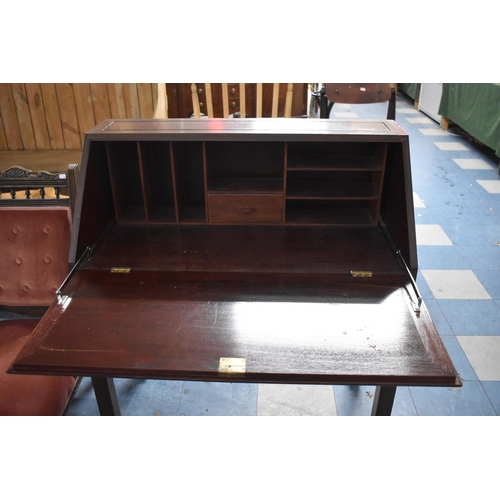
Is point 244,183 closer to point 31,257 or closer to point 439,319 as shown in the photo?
point 31,257

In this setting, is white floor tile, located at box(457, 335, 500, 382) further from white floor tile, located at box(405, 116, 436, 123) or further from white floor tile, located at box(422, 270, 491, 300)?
white floor tile, located at box(405, 116, 436, 123)

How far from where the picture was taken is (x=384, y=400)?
1515mm

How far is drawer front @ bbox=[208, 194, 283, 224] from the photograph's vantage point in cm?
183

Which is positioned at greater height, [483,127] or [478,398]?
[483,127]

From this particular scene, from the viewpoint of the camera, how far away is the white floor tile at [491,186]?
412cm

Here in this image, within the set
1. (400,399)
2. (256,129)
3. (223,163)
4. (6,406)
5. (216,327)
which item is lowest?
(400,399)

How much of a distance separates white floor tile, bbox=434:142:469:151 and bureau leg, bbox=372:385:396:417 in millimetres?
4450

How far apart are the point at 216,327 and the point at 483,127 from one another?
4.63 metres

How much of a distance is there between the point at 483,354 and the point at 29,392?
2085 millimetres

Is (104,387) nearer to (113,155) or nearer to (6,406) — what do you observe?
(6,406)

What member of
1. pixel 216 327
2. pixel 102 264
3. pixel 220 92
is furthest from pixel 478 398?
pixel 220 92

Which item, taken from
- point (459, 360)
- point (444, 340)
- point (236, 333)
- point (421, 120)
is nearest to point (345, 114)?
point (421, 120)

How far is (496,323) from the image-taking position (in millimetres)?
2502

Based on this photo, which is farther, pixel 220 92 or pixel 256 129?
pixel 220 92
